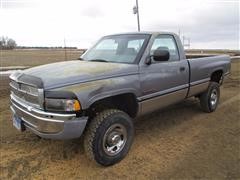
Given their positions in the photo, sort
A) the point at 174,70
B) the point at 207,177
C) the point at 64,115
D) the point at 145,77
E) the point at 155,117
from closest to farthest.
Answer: the point at 64,115
the point at 207,177
the point at 145,77
the point at 174,70
the point at 155,117

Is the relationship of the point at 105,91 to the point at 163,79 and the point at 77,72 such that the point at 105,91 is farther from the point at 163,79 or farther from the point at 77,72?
the point at 163,79

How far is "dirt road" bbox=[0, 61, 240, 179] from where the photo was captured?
3.59 metres

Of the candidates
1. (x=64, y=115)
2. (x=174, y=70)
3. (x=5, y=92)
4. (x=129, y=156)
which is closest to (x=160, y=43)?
(x=174, y=70)

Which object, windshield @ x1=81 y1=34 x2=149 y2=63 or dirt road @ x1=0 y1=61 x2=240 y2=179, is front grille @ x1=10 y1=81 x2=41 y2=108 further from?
windshield @ x1=81 y1=34 x2=149 y2=63

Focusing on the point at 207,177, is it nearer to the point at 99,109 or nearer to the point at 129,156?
the point at 129,156

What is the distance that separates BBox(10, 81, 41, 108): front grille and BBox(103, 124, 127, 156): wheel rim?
3.44 ft

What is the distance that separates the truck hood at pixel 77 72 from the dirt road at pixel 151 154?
4.13ft

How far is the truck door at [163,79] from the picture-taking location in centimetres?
425

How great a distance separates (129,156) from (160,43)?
2.12m

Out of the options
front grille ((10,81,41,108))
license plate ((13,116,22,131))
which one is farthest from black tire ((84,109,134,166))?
license plate ((13,116,22,131))

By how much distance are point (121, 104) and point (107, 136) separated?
668 mm

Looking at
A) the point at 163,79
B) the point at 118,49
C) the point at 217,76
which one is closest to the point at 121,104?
the point at 163,79

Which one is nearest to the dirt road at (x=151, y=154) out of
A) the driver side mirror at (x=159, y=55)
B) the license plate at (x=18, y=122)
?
the license plate at (x=18, y=122)

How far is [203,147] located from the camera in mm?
4379
